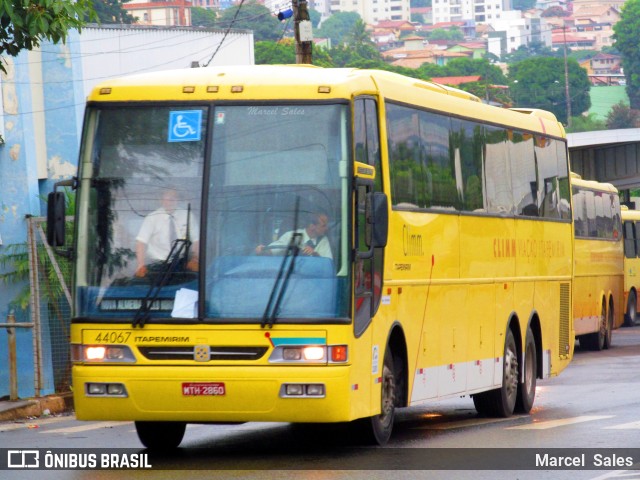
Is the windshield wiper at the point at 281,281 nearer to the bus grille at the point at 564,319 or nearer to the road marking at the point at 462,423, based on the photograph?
the road marking at the point at 462,423

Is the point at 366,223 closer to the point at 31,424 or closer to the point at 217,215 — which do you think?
the point at 217,215

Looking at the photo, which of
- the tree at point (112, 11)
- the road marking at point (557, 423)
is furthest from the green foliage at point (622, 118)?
the road marking at point (557, 423)

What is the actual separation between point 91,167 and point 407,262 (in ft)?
9.72

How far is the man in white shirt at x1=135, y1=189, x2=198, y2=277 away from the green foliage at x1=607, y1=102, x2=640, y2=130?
6177 inches

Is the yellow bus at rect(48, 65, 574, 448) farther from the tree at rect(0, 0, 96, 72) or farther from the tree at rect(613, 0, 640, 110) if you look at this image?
the tree at rect(613, 0, 640, 110)

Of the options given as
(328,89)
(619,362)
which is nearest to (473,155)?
(328,89)

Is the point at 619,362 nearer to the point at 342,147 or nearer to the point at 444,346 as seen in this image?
the point at 444,346

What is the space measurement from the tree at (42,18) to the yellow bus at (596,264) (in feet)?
64.2

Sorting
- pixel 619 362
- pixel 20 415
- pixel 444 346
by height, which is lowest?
pixel 619 362

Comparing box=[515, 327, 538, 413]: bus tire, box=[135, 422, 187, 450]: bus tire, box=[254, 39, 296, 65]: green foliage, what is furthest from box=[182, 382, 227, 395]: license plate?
box=[254, 39, 296, 65]: green foliage

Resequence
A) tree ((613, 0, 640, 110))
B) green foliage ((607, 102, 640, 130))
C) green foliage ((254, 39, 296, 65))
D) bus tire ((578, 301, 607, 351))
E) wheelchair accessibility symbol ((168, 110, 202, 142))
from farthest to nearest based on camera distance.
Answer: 1. tree ((613, 0, 640, 110))
2. green foliage ((607, 102, 640, 130))
3. green foliage ((254, 39, 296, 65))
4. bus tire ((578, 301, 607, 351))
5. wheelchair accessibility symbol ((168, 110, 202, 142))

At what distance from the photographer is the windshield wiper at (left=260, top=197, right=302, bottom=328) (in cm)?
1191

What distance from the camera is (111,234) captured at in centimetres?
1233

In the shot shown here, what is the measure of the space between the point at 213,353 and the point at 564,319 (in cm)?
889
